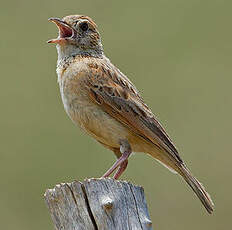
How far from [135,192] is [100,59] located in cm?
312

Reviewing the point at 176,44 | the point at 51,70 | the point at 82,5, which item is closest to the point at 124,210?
the point at 51,70

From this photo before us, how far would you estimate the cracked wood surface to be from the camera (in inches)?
323

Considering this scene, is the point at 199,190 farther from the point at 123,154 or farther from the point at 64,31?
the point at 64,31

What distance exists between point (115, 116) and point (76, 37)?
Answer: 4.20 feet

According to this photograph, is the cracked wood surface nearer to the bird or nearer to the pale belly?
the bird

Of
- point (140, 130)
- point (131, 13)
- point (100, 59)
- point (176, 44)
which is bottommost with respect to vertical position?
point (140, 130)

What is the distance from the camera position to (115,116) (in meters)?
10.4

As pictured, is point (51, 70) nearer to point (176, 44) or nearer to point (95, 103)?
point (176, 44)

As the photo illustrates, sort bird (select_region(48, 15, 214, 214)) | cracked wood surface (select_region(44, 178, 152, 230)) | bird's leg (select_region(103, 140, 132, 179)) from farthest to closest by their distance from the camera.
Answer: bird's leg (select_region(103, 140, 132, 179)) < bird (select_region(48, 15, 214, 214)) < cracked wood surface (select_region(44, 178, 152, 230))

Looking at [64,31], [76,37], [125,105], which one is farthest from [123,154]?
[64,31]

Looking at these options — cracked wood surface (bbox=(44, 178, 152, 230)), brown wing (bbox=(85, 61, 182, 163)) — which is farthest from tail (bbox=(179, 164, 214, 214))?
cracked wood surface (bbox=(44, 178, 152, 230))

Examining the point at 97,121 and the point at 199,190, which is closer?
the point at 199,190

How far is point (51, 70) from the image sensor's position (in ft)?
56.9

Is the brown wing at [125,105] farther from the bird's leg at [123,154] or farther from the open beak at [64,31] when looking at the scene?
the open beak at [64,31]
